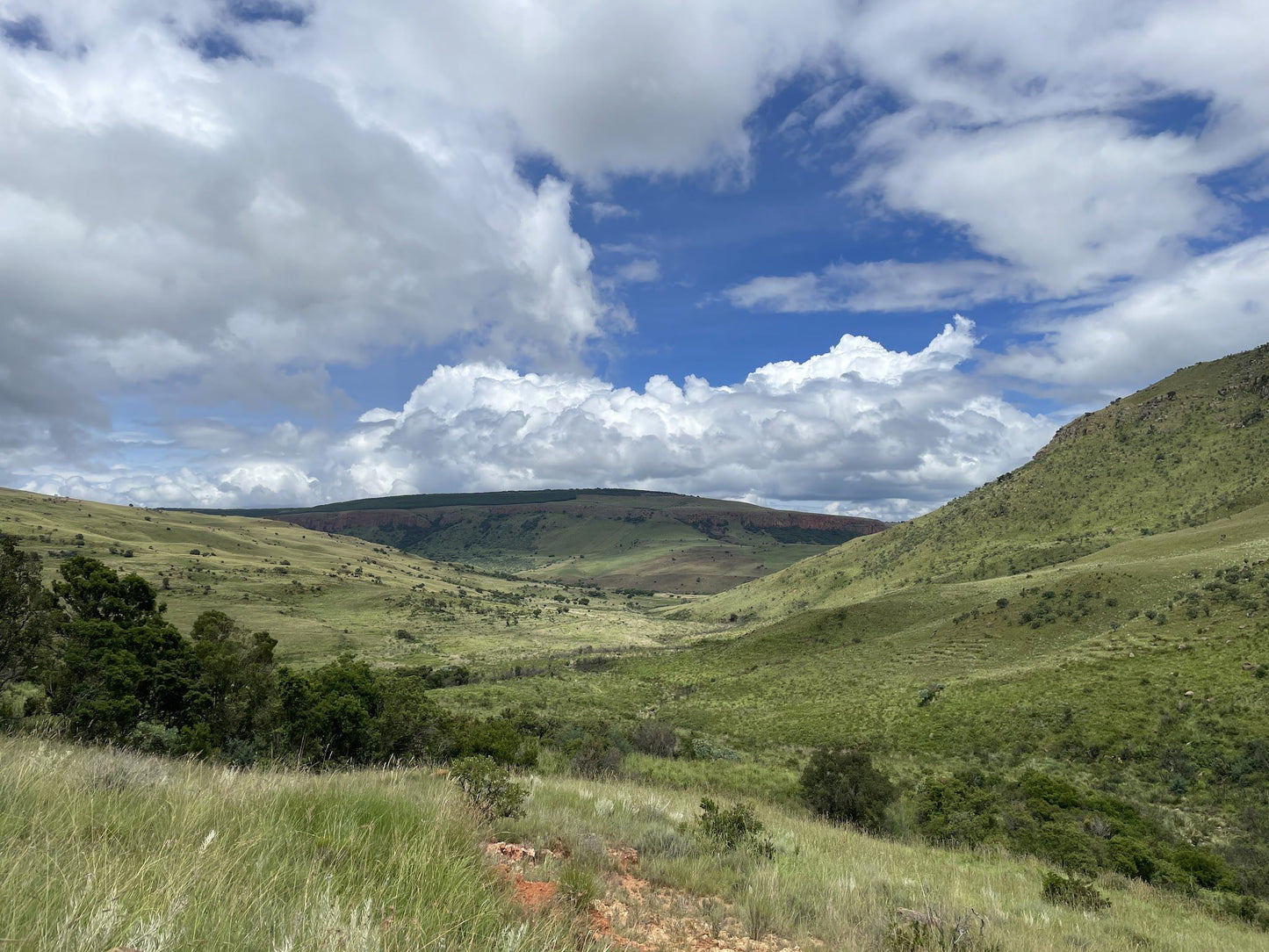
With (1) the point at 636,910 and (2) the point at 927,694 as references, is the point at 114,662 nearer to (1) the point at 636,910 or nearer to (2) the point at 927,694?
(1) the point at 636,910

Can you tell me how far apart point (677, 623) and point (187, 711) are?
10881 cm

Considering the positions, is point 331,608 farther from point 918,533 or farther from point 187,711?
point 918,533

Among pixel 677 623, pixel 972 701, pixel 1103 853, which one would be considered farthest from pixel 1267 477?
pixel 677 623

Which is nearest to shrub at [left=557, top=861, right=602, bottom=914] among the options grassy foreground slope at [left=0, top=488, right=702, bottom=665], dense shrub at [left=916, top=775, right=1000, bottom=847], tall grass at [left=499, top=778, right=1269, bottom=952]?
tall grass at [left=499, top=778, right=1269, bottom=952]

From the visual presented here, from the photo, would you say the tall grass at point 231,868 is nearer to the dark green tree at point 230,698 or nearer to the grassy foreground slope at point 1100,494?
the dark green tree at point 230,698

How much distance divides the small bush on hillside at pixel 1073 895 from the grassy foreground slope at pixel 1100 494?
237 ft

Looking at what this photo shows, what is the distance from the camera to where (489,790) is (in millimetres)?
7277

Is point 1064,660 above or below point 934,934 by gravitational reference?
below

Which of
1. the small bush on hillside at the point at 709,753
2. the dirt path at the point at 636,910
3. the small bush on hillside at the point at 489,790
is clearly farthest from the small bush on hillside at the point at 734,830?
the small bush on hillside at the point at 709,753

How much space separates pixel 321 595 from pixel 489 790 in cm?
10985

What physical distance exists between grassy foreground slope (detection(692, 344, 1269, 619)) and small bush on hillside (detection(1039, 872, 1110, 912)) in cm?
7215

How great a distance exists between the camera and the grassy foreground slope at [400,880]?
258 cm

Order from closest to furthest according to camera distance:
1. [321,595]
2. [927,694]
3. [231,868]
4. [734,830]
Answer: [231,868] < [734,830] < [927,694] < [321,595]

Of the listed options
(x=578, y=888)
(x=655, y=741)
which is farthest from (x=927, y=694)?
(x=578, y=888)
